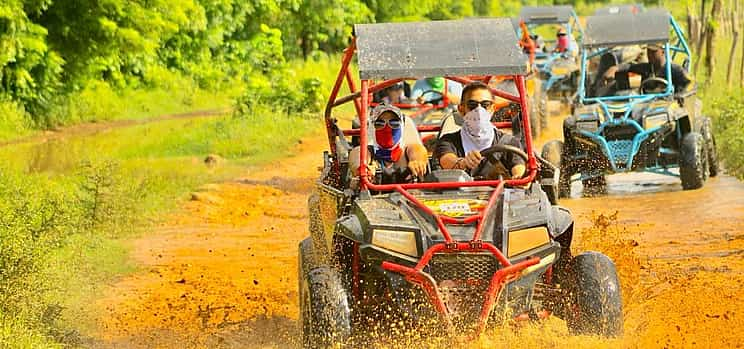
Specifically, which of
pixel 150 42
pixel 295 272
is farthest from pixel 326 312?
pixel 150 42

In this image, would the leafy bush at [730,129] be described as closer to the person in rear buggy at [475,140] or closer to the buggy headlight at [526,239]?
the person in rear buggy at [475,140]

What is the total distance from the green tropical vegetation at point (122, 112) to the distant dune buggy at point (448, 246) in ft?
6.42

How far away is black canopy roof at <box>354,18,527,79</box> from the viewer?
6.93 meters

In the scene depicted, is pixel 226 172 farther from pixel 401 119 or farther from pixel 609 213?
pixel 401 119

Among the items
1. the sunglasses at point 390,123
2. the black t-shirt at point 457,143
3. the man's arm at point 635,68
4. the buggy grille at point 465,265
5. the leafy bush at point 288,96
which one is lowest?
the leafy bush at point 288,96

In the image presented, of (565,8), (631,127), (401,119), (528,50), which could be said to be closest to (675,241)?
(631,127)

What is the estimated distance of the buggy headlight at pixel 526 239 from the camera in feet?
20.0

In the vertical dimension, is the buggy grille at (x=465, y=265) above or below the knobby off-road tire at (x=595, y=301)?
above

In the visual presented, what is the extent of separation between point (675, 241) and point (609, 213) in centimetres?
178

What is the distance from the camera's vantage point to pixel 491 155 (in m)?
7.28

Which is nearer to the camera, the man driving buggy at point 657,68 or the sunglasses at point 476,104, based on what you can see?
the sunglasses at point 476,104

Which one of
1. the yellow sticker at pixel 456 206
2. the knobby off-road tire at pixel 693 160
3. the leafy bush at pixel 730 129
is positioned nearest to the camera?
the yellow sticker at pixel 456 206

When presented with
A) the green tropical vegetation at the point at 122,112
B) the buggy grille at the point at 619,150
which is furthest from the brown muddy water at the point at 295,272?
the buggy grille at the point at 619,150

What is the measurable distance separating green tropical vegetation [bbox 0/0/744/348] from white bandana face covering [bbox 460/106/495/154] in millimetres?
2828
